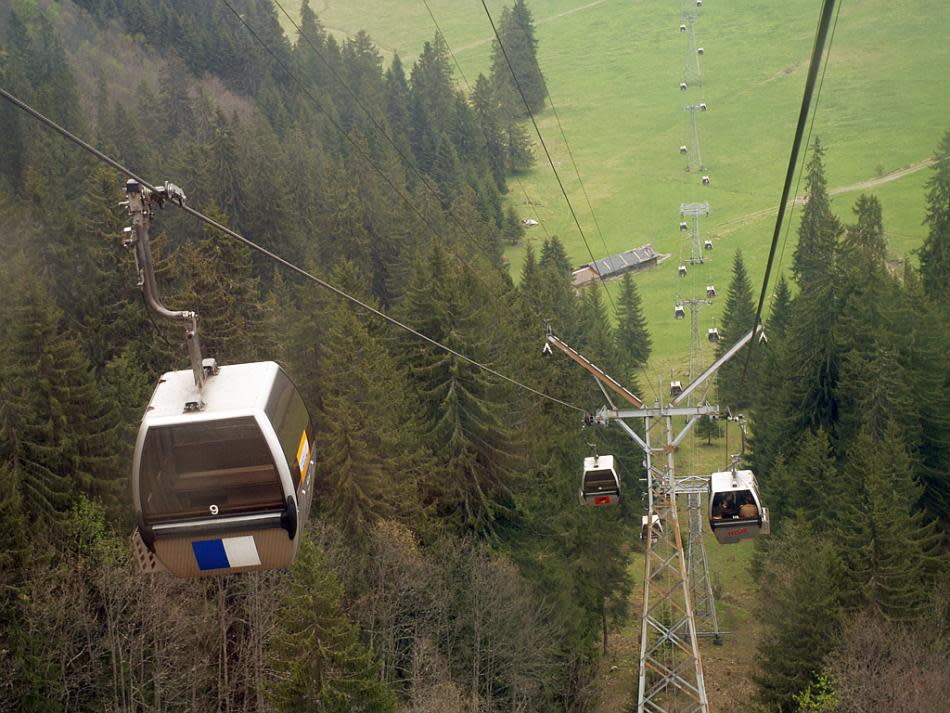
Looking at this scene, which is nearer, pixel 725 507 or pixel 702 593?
pixel 725 507

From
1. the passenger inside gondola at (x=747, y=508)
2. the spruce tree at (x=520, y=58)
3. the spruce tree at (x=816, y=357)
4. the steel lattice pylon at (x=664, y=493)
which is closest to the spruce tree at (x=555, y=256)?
the spruce tree at (x=816, y=357)

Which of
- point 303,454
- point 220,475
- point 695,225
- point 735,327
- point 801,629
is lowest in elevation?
point 801,629

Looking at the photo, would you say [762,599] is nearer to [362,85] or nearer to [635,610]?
[635,610]

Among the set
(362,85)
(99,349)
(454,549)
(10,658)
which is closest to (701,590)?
(454,549)

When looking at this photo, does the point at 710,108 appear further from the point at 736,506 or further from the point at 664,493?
the point at 736,506

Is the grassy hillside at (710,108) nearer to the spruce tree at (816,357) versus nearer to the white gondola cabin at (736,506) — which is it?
the spruce tree at (816,357)

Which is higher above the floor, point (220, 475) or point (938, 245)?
point (938, 245)

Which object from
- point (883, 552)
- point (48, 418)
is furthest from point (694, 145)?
point (48, 418)
